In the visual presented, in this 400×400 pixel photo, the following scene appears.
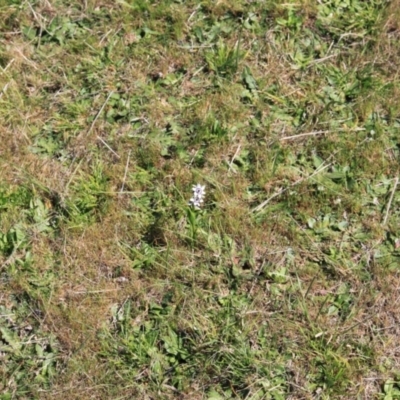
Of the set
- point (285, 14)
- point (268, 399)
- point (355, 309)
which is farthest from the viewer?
point (285, 14)

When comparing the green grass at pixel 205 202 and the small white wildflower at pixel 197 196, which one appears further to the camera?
the small white wildflower at pixel 197 196

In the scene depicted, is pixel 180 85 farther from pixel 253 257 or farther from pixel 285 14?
pixel 253 257

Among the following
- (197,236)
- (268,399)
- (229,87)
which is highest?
(229,87)

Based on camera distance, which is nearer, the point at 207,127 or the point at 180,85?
the point at 207,127

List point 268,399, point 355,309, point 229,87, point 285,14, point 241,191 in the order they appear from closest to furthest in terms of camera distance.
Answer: point 268,399 → point 355,309 → point 241,191 → point 229,87 → point 285,14

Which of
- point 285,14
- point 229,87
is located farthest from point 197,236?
point 285,14

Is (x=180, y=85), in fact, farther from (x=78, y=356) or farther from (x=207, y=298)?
(x=78, y=356)

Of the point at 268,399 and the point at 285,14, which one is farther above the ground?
the point at 285,14

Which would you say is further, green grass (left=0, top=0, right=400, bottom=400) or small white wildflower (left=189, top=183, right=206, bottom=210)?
small white wildflower (left=189, top=183, right=206, bottom=210)
